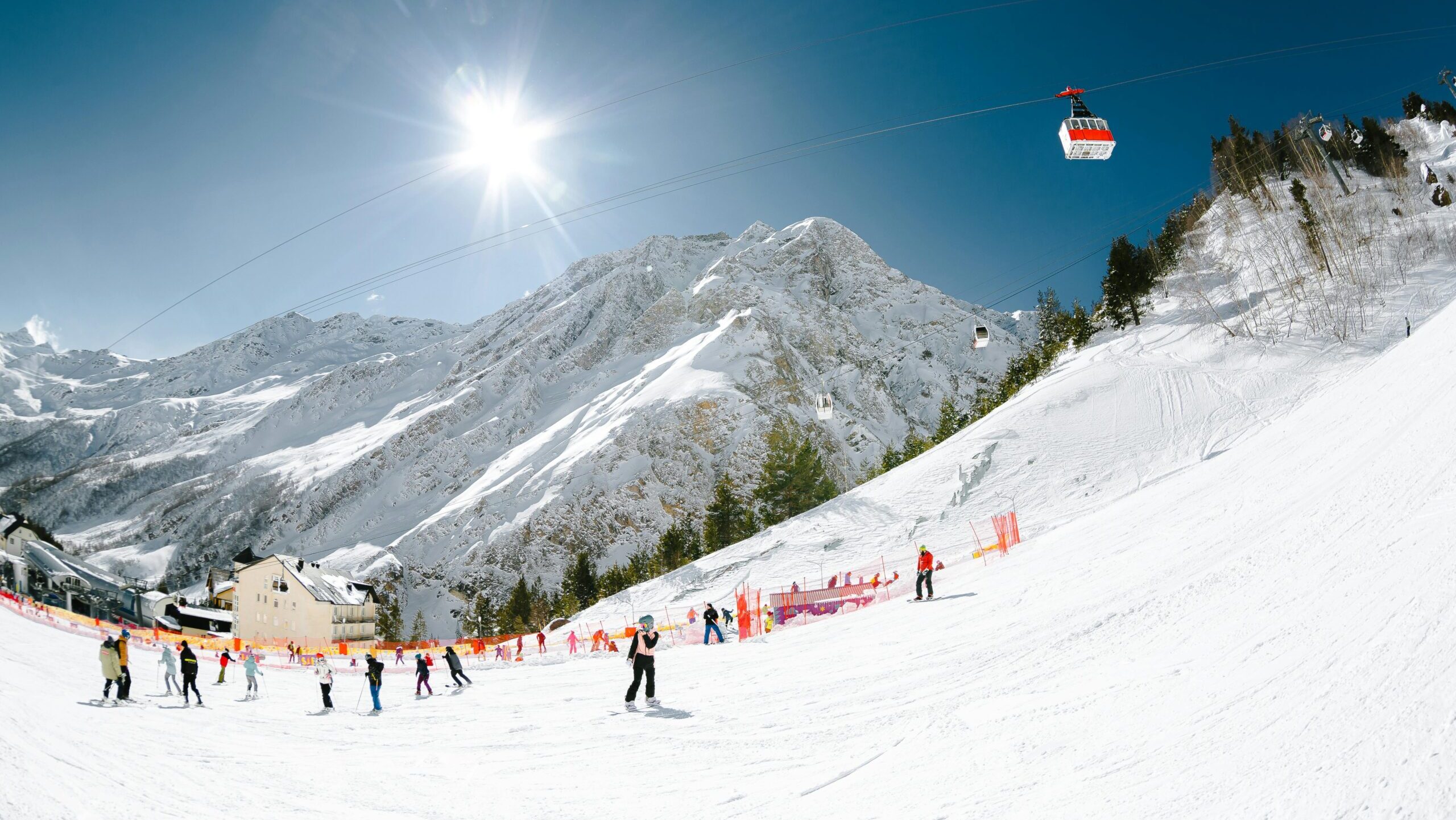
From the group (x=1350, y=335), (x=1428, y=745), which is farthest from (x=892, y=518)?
(x=1428, y=745)

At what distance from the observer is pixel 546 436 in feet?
398

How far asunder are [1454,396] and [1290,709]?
7534mm

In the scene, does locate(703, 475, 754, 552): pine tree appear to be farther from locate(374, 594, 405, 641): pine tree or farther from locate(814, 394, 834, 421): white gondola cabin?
locate(374, 594, 405, 641): pine tree

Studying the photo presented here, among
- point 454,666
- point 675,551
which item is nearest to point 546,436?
point 675,551

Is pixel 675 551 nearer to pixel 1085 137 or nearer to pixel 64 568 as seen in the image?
pixel 1085 137

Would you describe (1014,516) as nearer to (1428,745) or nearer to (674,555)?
(1428,745)

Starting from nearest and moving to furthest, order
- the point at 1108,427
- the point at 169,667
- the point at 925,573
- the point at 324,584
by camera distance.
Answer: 1. the point at 169,667
2. the point at 925,573
3. the point at 1108,427
4. the point at 324,584

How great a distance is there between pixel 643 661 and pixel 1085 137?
14.9m

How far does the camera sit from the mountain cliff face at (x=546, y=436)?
99188 millimetres

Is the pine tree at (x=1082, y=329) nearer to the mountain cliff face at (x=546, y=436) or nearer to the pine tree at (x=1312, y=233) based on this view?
the pine tree at (x=1312, y=233)

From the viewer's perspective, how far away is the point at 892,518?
34219 mm

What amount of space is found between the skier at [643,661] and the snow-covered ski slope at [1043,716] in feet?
2.06

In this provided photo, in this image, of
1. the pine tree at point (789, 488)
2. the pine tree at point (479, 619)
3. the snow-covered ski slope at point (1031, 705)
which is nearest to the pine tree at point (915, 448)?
the pine tree at point (789, 488)

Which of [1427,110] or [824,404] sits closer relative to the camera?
[824,404]
